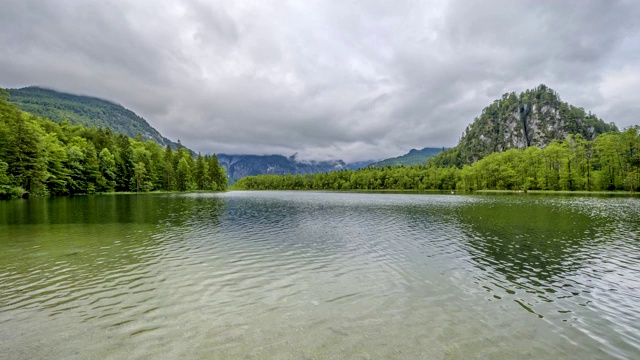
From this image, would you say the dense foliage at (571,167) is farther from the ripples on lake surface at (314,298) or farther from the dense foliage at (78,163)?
the dense foliage at (78,163)

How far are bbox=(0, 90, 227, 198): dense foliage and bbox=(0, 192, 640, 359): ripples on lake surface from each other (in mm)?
69632

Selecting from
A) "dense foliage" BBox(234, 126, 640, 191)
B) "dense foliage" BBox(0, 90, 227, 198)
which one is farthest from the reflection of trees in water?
"dense foliage" BBox(234, 126, 640, 191)

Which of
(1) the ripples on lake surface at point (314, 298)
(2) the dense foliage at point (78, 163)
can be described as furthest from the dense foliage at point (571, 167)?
(2) the dense foliage at point (78, 163)

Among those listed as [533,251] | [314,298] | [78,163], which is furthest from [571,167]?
[78,163]

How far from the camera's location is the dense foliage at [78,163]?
73375mm

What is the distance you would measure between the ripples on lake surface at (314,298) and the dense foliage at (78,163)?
6963 cm

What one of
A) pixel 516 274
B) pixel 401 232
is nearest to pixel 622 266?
pixel 516 274

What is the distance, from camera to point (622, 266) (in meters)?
17.6

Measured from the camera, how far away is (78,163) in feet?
314

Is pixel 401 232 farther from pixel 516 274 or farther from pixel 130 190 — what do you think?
pixel 130 190

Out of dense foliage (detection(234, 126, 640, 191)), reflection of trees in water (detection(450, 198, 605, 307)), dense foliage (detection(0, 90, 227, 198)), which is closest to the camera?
reflection of trees in water (detection(450, 198, 605, 307))

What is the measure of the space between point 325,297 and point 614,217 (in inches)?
1856

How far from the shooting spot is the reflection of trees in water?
14.6 m

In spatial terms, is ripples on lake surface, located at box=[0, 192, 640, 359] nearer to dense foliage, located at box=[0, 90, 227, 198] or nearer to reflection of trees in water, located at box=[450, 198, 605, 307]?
reflection of trees in water, located at box=[450, 198, 605, 307]
